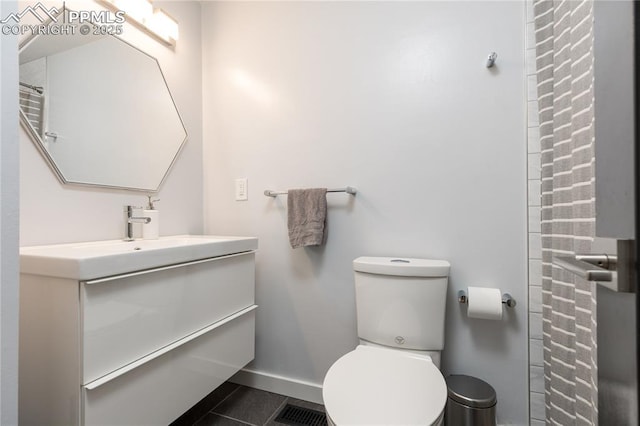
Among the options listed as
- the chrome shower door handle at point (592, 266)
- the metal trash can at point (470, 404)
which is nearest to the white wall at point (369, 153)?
the metal trash can at point (470, 404)

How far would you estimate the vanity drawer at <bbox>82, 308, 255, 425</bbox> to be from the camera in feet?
2.77

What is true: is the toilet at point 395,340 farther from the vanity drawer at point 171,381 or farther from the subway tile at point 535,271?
the vanity drawer at point 171,381

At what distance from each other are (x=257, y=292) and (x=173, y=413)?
2.18ft

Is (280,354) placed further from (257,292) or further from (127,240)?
(127,240)

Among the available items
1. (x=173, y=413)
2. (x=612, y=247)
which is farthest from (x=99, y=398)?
(x=612, y=247)

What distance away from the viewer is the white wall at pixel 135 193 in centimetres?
106

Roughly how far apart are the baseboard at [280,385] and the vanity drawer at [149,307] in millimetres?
506

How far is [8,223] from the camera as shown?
57 centimetres

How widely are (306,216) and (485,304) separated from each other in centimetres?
83

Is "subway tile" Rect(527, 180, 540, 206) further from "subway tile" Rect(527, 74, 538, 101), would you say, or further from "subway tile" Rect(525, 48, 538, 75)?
"subway tile" Rect(525, 48, 538, 75)

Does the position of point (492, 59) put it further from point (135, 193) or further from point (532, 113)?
point (135, 193)

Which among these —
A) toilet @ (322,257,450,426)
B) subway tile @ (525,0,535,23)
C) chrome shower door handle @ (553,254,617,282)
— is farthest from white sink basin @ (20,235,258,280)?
subway tile @ (525,0,535,23)

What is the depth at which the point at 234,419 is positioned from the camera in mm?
1355

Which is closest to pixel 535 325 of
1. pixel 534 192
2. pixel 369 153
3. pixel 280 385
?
pixel 534 192
